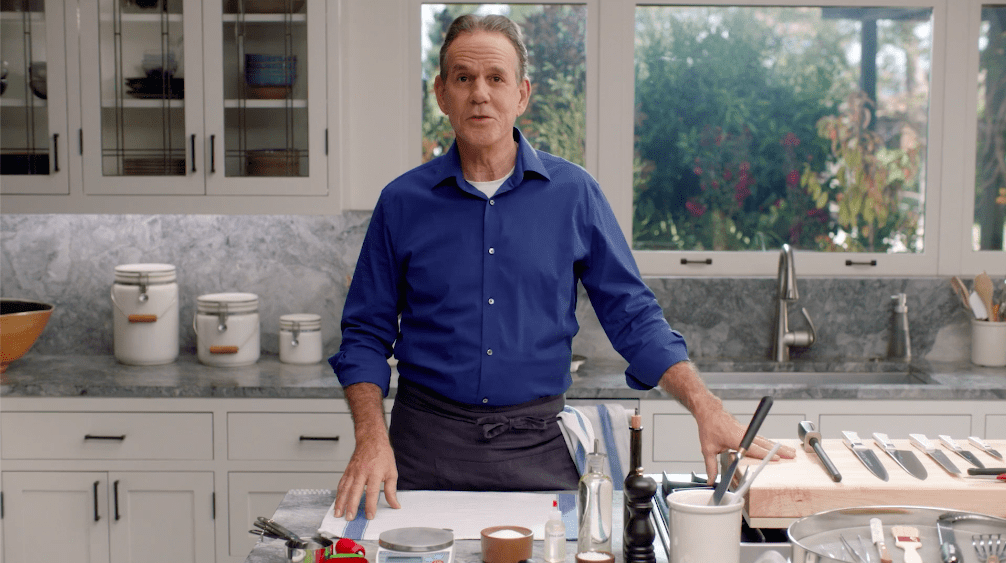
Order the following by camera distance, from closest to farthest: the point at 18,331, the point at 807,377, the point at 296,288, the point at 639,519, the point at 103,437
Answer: the point at 639,519 < the point at 103,437 < the point at 18,331 < the point at 807,377 < the point at 296,288

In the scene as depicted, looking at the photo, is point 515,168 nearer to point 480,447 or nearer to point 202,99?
point 480,447

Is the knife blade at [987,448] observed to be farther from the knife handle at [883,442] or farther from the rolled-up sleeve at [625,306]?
the rolled-up sleeve at [625,306]

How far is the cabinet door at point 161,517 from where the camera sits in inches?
112

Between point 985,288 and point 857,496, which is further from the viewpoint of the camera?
point 985,288

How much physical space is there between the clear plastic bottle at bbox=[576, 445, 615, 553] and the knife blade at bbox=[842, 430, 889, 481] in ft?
1.34

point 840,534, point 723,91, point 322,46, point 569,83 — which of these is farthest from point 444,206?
point 723,91

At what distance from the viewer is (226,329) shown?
3.09m

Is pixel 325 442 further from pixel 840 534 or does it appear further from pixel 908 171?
pixel 908 171

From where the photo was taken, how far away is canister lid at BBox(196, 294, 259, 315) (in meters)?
3.10

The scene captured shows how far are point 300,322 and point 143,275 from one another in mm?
537

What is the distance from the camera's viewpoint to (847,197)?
3381mm

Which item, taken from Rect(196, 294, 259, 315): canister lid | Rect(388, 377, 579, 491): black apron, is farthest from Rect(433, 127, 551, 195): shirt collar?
Rect(196, 294, 259, 315): canister lid

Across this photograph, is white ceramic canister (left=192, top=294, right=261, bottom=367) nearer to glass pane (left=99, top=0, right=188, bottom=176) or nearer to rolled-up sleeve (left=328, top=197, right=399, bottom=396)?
glass pane (left=99, top=0, right=188, bottom=176)

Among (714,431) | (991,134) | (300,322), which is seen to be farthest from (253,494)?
(991,134)
